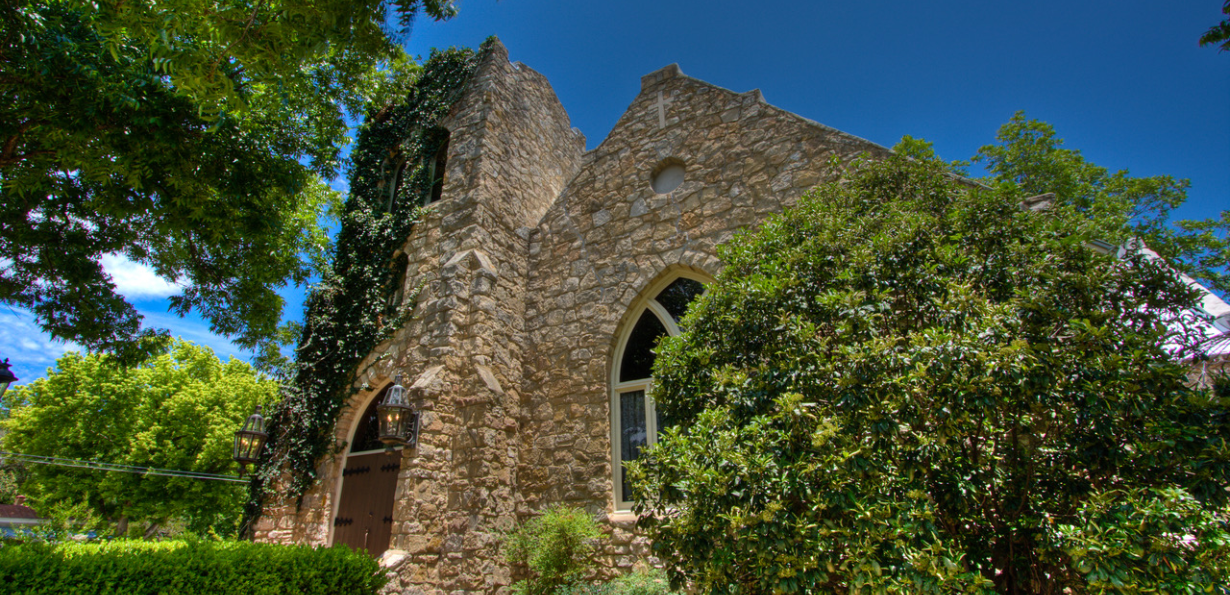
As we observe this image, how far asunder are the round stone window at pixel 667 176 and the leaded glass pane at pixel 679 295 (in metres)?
1.52

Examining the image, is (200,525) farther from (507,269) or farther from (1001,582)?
(1001,582)

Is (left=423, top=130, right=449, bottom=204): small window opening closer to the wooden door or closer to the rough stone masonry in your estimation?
the rough stone masonry

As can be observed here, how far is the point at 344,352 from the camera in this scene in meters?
8.27

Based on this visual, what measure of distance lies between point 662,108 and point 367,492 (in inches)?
279

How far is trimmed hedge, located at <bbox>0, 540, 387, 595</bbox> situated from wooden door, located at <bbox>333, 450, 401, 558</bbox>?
3.84ft

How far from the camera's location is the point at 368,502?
7.36 metres

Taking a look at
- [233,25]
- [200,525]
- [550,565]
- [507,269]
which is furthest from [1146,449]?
[200,525]

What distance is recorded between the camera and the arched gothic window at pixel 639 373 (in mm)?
6895

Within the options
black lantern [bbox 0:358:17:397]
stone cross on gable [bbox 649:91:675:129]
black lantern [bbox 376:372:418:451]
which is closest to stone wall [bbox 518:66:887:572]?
stone cross on gable [bbox 649:91:675:129]

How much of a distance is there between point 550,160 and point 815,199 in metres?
6.64

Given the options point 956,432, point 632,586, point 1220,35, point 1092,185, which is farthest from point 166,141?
point 1092,185

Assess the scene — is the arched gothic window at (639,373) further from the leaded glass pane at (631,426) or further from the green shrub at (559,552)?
the green shrub at (559,552)

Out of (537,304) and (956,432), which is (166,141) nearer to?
(537,304)

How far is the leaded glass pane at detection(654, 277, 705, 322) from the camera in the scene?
7262 millimetres
